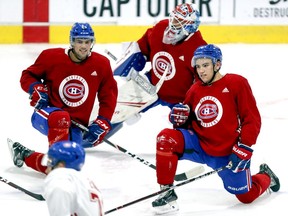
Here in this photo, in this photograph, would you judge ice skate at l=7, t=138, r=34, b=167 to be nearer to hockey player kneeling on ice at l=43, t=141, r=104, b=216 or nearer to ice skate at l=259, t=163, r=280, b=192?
ice skate at l=259, t=163, r=280, b=192

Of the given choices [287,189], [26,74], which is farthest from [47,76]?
[287,189]

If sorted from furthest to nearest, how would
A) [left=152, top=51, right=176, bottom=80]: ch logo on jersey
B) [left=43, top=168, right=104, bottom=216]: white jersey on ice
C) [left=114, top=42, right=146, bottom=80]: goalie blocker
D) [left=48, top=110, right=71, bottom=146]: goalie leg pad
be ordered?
[left=114, top=42, right=146, bottom=80]: goalie blocker, [left=152, top=51, right=176, bottom=80]: ch logo on jersey, [left=48, top=110, right=71, bottom=146]: goalie leg pad, [left=43, top=168, right=104, bottom=216]: white jersey on ice

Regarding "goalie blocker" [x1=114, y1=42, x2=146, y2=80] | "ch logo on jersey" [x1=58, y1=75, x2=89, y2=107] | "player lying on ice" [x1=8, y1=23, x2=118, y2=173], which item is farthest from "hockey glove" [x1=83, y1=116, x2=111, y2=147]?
"goalie blocker" [x1=114, y1=42, x2=146, y2=80]

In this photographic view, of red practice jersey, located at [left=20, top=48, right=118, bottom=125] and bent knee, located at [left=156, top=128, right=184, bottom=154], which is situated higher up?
red practice jersey, located at [left=20, top=48, right=118, bottom=125]

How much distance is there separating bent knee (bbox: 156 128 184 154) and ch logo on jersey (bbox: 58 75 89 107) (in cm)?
66

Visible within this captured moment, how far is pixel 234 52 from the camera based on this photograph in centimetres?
916

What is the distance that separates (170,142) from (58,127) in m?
0.61

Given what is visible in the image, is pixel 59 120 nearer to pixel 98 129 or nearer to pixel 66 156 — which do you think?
pixel 98 129

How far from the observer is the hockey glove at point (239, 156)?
4289 millimetres

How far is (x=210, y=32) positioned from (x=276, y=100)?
238cm

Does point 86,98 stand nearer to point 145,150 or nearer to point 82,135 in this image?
point 82,135

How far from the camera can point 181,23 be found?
5.23m

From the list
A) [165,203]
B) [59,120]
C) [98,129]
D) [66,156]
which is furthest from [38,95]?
[66,156]

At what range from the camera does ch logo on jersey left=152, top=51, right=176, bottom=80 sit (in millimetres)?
5348
